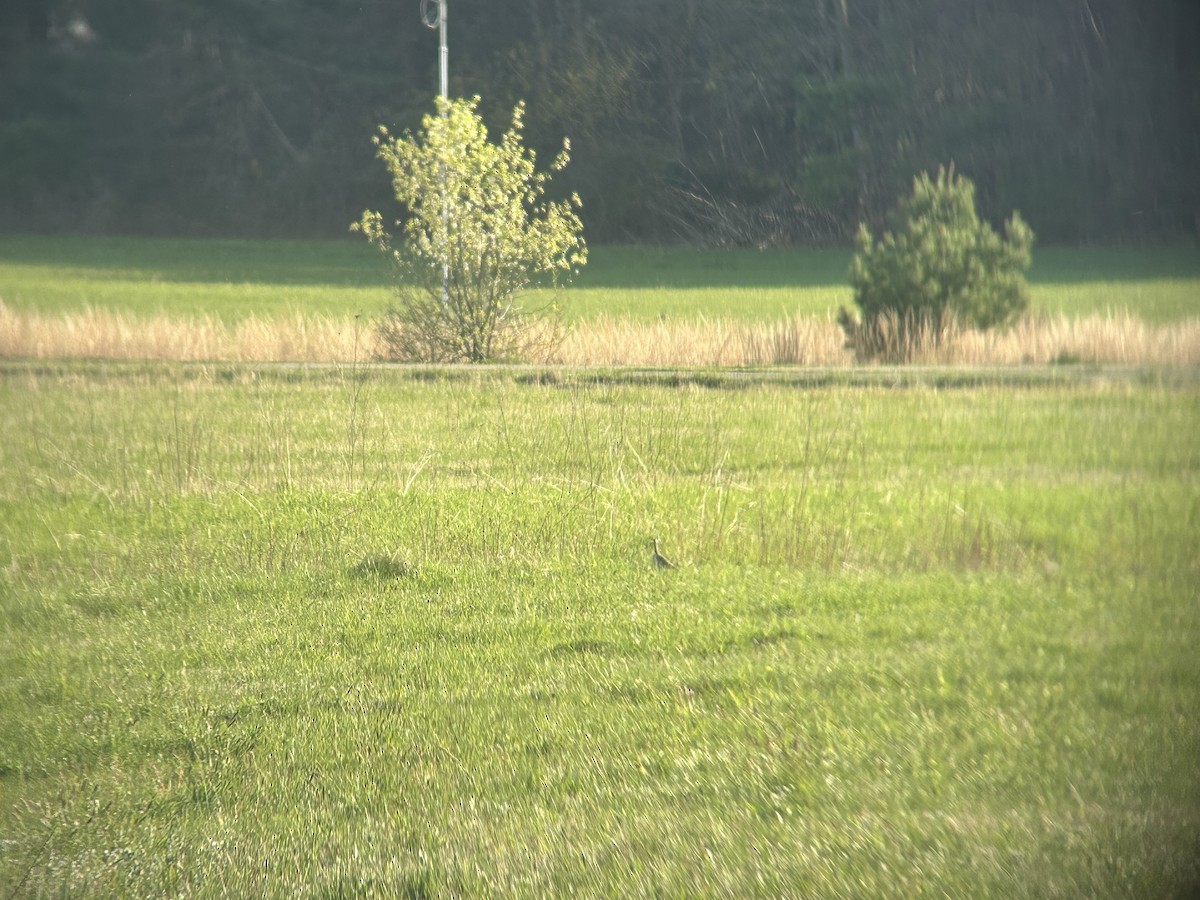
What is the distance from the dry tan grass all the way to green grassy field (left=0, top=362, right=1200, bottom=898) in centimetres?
516

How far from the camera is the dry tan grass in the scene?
12008 millimetres

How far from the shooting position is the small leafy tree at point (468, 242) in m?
13.1

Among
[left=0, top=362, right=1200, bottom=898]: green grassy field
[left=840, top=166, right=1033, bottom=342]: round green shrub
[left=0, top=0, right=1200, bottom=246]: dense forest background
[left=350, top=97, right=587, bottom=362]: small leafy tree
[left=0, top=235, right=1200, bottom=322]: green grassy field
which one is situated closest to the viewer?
[left=0, top=362, right=1200, bottom=898]: green grassy field

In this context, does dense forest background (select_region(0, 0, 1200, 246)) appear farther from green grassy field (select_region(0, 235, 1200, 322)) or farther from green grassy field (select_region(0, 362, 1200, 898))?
green grassy field (select_region(0, 235, 1200, 322))

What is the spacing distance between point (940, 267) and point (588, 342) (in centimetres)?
385

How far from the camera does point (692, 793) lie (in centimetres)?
276

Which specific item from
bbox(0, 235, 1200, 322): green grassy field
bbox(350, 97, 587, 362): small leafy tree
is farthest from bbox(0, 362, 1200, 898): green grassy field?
bbox(0, 235, 1200, 322): green grassy field

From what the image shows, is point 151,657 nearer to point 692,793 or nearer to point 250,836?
point 250,836

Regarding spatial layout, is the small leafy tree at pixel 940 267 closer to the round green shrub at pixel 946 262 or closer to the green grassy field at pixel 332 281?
the round green shrub at pixel 946 262

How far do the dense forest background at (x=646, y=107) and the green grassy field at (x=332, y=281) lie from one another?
114 centimetres

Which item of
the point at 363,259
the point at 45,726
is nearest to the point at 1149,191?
the point at 45,726

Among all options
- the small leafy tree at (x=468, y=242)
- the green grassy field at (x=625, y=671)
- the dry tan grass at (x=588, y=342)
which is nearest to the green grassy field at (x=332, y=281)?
the dry tan grass at (x=588, y=342)

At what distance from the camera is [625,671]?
3.68 metres

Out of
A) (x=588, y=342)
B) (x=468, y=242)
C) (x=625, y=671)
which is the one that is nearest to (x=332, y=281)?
(x=588, y=342)
